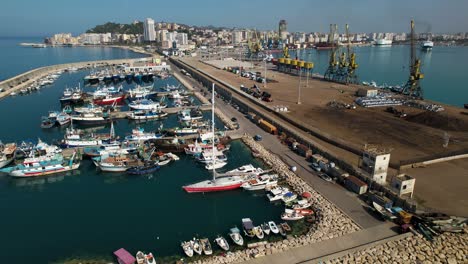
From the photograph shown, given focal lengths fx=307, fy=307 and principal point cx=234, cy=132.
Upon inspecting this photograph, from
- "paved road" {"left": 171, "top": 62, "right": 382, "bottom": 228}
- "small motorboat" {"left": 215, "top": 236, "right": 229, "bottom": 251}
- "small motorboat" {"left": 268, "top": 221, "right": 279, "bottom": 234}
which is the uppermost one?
"paved road" {"left": 171, "top": 62, "right": 382, "bottom": 228}

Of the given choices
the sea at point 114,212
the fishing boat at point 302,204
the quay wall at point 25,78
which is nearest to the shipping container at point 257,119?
the sea at point 114,212

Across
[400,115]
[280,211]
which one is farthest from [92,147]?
[400,115]

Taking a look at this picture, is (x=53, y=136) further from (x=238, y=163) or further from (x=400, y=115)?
(x=400, y=115)

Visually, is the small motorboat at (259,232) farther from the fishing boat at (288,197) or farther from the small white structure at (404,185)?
the small white structure at (404,185)

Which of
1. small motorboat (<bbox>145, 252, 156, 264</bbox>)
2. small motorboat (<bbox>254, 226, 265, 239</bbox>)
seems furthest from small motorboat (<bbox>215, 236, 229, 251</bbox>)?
small motorboat (<bbox>145, 252, 156, 264</bbox>)

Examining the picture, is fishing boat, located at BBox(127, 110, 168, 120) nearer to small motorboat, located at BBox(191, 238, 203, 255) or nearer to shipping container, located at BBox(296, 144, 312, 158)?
shipping container, located at BBox(296, 144, 312, 158)

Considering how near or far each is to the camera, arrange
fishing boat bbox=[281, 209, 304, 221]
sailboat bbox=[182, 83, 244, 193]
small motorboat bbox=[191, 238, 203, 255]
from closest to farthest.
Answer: small motorboat bbox=[191, 238, 203, 255], fishing boat bbox=[281, 209, 304, 221], sailboat bbox=[182, 83, 244, 193]

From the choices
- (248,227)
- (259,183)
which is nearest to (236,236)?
(248,227)
